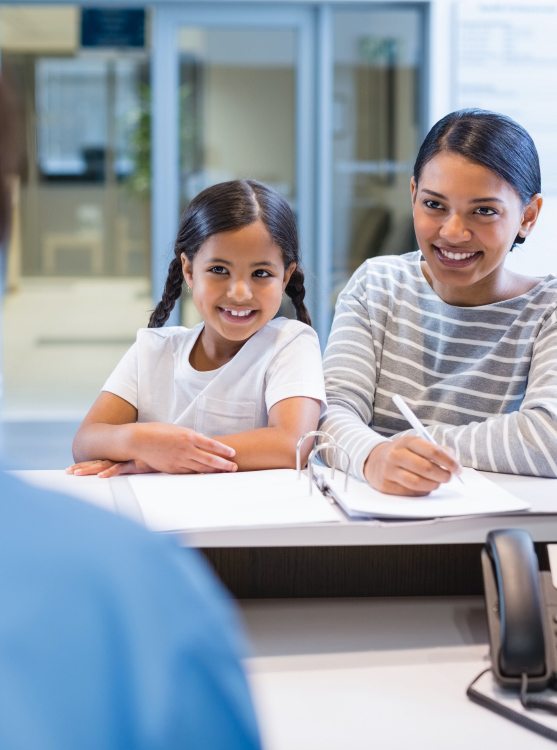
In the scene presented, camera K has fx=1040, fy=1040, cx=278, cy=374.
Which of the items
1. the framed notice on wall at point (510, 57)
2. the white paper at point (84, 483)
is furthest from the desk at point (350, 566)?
the framed notice on wall at point (510, 57)

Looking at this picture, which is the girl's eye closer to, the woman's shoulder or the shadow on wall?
the woman's shoulder

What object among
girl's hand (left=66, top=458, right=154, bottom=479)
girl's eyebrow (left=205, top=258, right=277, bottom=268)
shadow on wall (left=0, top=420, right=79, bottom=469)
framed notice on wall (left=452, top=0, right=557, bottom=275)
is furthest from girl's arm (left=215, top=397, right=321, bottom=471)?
framed notice on wall (left=452, top=0, right=557, bottom=275)

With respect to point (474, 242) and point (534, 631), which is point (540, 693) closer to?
point (534, 631)

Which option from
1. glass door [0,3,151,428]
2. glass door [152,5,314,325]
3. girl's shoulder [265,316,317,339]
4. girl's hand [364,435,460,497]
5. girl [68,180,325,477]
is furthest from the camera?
glass door [0,3,151,428]

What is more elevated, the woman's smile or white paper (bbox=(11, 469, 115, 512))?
the woman's smile

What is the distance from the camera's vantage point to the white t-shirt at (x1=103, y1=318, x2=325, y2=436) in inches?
69.8

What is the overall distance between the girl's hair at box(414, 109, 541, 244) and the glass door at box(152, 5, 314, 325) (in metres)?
3.74

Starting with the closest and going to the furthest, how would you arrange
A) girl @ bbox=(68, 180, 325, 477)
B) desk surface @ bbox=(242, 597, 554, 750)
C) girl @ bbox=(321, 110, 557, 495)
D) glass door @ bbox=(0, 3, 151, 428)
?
1. desk surface @ bbox=(242, 597, 554, 750)
2. girl @ bbox=(321, 110, 557, 495)
3. girl @ bbox=(68, 180, 325, 477)
4. glass door @ bbox=(0, 3, 151, 428)

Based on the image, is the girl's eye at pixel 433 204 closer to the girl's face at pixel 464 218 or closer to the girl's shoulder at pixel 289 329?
the girl's face at pixel 464 218

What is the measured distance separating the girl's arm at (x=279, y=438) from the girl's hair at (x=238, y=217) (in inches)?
12.4

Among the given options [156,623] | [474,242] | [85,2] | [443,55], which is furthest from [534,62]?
[156,623]

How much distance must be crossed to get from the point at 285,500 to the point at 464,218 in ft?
2.21

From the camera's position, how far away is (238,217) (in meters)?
1.81

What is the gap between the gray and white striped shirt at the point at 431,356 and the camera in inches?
68.6
